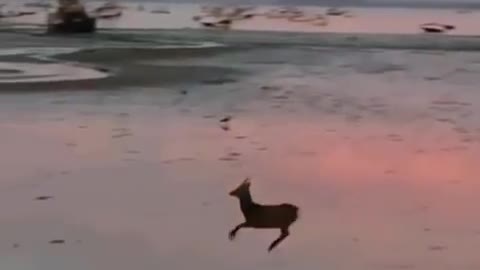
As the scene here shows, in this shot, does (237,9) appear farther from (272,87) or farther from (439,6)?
(272,87)

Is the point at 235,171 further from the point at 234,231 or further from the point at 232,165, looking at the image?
the point at 234,231

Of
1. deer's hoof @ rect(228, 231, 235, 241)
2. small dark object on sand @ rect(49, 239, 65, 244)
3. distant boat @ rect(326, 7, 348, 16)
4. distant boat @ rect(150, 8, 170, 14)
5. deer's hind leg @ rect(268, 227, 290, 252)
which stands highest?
small dark object on sand @ rect(49, 239, 65, 244)

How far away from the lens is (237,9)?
3622 centimetres

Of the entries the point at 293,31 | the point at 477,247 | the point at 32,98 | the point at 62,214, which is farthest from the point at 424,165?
the point at 293,31

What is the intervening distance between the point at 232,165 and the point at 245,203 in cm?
160

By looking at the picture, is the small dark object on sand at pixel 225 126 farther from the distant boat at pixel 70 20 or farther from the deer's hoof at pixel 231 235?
the distant boat at pixel 70 20

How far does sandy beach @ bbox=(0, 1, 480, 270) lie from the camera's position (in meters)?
5.05

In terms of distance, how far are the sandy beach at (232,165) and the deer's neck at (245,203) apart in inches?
3.9

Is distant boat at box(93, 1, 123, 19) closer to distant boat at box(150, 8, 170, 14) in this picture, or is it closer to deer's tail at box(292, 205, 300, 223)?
distant boat at box(150, 8, 170, 14)

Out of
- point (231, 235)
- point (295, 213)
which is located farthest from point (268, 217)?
point (295, 213)

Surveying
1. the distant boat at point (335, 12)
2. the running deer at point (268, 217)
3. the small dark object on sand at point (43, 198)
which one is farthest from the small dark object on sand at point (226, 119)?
the distant boat at point (335, 12)

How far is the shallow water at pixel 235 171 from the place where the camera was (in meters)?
5.04

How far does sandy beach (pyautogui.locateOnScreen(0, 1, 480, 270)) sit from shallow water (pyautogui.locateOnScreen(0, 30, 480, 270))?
0.01 meters

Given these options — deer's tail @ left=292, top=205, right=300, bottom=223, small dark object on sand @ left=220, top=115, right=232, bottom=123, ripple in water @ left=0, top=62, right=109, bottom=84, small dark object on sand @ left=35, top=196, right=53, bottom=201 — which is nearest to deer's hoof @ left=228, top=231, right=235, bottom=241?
deer's tail @ left=292, top=205, right=300, bottom=223
